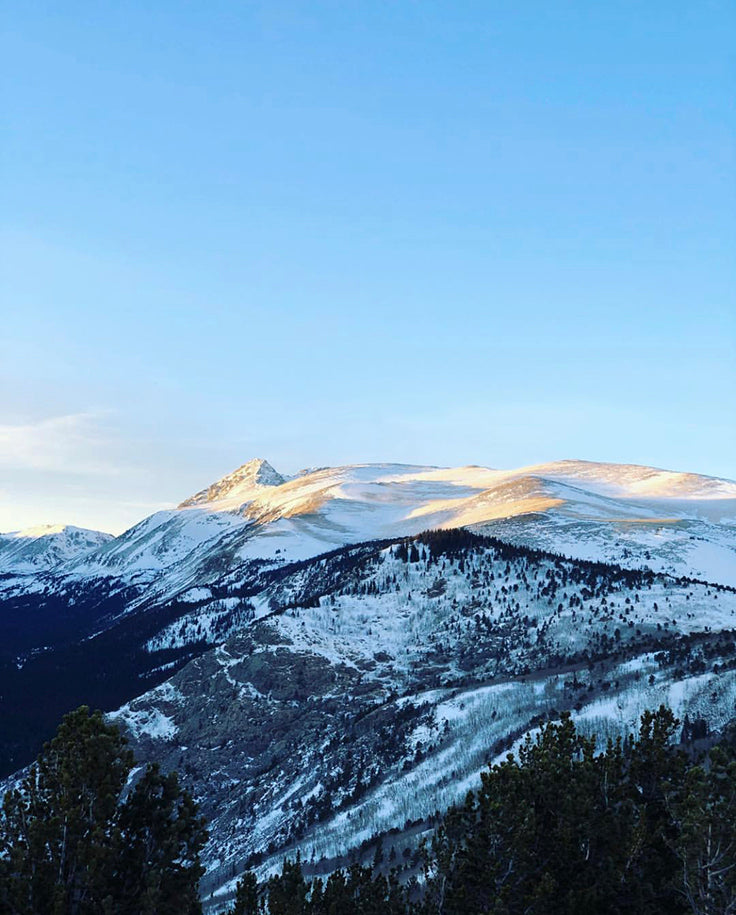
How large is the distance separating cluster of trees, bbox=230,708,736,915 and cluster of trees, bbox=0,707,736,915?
0.20 ft

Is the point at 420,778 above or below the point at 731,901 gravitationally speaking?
below

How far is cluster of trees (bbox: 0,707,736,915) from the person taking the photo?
74.1 ft

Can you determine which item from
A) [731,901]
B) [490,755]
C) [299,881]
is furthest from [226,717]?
[731,901]

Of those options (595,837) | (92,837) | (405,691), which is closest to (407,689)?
(405,691)

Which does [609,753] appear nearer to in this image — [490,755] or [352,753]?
[490,755]

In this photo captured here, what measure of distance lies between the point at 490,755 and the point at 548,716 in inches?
458

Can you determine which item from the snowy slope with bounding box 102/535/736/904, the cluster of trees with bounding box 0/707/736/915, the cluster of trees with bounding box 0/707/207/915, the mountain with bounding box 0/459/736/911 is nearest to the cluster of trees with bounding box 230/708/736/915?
the cluster of trees with bounding box 0/707/736/915

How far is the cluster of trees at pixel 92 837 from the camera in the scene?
869 inches

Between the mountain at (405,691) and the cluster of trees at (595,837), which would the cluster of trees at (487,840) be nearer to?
the cluster of trees at (595,837)

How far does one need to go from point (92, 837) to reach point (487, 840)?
1576 cm

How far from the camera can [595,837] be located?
2945cm

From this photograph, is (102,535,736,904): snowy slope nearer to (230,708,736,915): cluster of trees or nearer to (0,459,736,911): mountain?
(0,459,736,911): mountain

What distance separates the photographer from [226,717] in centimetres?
14038

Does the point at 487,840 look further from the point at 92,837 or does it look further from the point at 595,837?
the point at 92,837
